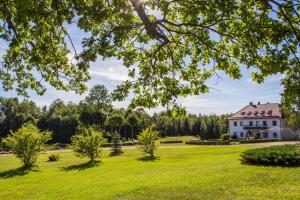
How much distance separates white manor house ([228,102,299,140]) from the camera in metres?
71.8

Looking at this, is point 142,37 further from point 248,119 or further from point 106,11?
point 248,119

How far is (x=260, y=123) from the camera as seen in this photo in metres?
74.8

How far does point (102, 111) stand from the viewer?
82562mm

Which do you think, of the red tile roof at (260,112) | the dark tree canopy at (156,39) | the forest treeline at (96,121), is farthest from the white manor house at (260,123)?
the dark tree canopy at (156,39)

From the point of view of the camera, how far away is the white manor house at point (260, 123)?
236 ft

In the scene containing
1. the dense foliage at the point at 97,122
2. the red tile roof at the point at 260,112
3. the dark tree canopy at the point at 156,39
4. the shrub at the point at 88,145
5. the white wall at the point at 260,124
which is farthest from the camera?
the dense foliage at the point at 97,122

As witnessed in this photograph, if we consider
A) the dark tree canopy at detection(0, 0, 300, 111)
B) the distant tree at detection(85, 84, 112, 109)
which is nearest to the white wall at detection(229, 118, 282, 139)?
the distant tree at detection(85, 84, 112, 109)

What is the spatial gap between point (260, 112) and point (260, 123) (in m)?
3.05

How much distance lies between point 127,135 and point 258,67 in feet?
278

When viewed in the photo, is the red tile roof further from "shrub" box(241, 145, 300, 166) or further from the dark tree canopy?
the dark tree canopy

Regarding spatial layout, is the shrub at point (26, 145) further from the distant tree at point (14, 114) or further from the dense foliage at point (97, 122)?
the distant tree at point (14, 114)

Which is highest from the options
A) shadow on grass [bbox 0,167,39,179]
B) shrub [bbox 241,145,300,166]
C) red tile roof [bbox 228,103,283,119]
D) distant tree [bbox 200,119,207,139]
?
red tile roof [bbox 228,103,283,119]

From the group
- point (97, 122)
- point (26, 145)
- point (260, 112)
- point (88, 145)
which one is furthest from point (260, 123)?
point (26, 145)

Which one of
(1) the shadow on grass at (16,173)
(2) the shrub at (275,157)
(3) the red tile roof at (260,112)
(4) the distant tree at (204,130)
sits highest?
(3) the red tile roof at (260,112)
